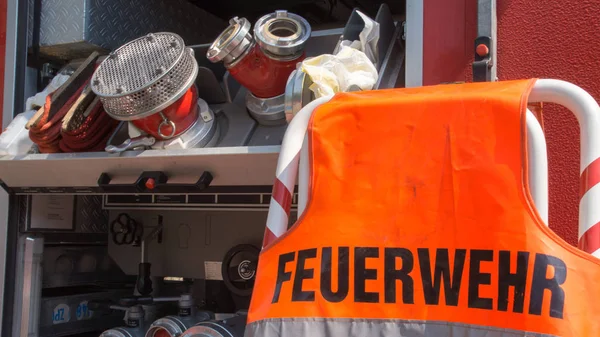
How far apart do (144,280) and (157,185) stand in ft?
2.95

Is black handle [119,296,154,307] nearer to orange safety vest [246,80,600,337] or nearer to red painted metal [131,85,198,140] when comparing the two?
red painted metal [131,85,198,140]

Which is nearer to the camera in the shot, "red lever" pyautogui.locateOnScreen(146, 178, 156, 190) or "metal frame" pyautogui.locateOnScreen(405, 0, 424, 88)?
"metal frame" pyautogui.locateOnScreen(405, 0, 424, 88)

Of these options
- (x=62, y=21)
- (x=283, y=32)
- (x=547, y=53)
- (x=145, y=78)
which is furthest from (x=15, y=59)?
(x=547, y=53)

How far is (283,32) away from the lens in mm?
2189

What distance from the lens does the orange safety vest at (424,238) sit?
1.13 metres

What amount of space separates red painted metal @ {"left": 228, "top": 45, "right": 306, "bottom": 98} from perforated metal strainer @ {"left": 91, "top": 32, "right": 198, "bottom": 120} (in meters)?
0.15

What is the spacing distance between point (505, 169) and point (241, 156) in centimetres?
96

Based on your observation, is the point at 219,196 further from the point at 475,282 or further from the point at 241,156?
the point at 475,282

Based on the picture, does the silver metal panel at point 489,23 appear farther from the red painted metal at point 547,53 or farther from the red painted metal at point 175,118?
the red painted metal at point 175,118

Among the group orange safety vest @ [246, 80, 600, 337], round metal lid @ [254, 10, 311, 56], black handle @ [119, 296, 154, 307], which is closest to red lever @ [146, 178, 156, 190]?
round metal lid @ [254, 10, 311, 56]

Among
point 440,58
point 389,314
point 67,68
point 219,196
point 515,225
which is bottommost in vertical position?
point 389,314

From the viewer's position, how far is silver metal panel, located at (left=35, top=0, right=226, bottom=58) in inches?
103

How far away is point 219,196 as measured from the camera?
93.7 inches

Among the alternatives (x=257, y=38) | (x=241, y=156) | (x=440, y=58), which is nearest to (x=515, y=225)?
(x=440, y=58)
